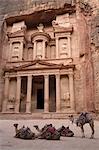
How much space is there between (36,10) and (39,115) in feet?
41.0

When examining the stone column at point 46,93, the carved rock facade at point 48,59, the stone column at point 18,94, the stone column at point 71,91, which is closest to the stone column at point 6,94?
the carved rock facade at point 48,59

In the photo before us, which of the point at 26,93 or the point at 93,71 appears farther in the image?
the point at 26,93

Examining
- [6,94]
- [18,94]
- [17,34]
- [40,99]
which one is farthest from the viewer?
[17,34]

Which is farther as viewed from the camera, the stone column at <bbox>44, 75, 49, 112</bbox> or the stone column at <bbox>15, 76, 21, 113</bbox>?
the stone column at <bbox>15, 76, 21, 113</bbox>

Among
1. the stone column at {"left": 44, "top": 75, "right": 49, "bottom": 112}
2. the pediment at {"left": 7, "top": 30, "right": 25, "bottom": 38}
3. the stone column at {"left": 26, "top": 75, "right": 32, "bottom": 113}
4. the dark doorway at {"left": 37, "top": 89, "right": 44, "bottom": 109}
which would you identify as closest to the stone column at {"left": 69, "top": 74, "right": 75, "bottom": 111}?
the stone column at {"left": 44, "top": 75, "right": 49, "bottom": 112}

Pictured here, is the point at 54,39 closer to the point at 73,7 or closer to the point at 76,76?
the point at 73,7

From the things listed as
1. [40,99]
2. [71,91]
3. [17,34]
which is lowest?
[40,99]

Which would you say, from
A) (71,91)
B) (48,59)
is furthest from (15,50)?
(71,91)

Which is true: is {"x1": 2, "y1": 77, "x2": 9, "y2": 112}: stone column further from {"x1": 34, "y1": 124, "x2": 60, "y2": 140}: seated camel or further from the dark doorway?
Answer: {"x1": 34, "y1": 124, "x2": 60, "y2": 140}: seated camel

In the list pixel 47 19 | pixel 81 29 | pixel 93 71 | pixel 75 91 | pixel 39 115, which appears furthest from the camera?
pixel 47 19

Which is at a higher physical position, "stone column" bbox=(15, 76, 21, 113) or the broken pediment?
the broken pediment

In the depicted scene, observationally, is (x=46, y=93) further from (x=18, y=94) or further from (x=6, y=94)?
(x=6, y=94)

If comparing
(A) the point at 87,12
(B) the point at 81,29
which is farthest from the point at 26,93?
(A) the point at 87,12

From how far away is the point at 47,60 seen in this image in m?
25.0
